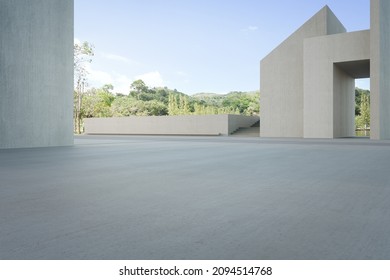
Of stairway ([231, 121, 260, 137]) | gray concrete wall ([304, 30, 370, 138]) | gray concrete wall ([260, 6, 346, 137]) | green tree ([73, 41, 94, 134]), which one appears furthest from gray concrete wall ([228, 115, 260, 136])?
green tree ([73, 41, 94, 134])

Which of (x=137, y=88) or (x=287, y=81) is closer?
(x=287, y=81)

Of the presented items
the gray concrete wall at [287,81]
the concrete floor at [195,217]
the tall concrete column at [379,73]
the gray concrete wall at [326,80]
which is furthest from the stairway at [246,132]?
the concrete floor at [195,217]

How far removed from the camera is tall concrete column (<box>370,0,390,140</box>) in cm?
1633

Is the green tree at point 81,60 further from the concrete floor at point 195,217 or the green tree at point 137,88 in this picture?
the concrete floor at point 195,217

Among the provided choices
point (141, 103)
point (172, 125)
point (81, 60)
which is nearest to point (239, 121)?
point (172, 125)

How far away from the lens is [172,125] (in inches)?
1125

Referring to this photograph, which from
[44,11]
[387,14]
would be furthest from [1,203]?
[387,14]

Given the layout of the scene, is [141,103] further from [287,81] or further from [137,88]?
[287,81]

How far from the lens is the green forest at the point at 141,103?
31.2m

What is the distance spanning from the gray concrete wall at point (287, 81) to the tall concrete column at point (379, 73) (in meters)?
3.81

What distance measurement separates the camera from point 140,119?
100 ft

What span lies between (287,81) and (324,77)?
280 cm
